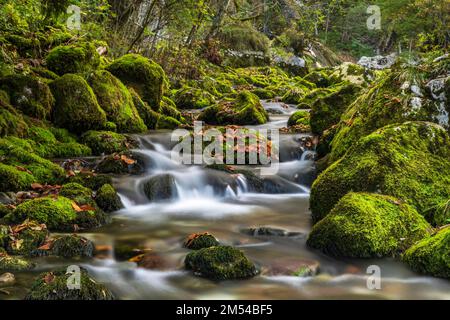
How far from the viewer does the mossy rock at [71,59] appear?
33.5 feet

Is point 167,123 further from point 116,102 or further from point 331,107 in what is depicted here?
point 331,107

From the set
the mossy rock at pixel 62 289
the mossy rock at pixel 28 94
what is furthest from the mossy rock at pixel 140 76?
the mossy rock at pixel 62 289

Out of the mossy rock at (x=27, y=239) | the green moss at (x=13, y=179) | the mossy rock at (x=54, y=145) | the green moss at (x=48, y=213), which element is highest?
the mossy rock at (x=54, y=145)

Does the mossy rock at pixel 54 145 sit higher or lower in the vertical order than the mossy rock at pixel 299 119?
lower

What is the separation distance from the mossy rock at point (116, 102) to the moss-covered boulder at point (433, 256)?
285 inches

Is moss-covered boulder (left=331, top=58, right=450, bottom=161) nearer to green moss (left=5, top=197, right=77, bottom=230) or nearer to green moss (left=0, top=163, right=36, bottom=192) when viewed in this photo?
green moss (left=5, top=197, right=77, bottom=230)

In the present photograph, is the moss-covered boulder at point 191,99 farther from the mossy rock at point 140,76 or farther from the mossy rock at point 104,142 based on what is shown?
the mossy rock at point 104,142

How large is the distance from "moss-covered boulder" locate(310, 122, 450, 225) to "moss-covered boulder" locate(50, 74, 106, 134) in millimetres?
5165

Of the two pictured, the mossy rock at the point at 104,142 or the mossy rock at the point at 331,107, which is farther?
the mossy rock at the point at 331,107

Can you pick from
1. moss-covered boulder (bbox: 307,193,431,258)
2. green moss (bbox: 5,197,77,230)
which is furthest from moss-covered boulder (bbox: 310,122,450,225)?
green moss (bbox: 5,197,77,230)

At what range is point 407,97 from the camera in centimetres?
695

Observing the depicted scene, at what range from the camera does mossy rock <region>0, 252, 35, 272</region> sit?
410 centimetres
